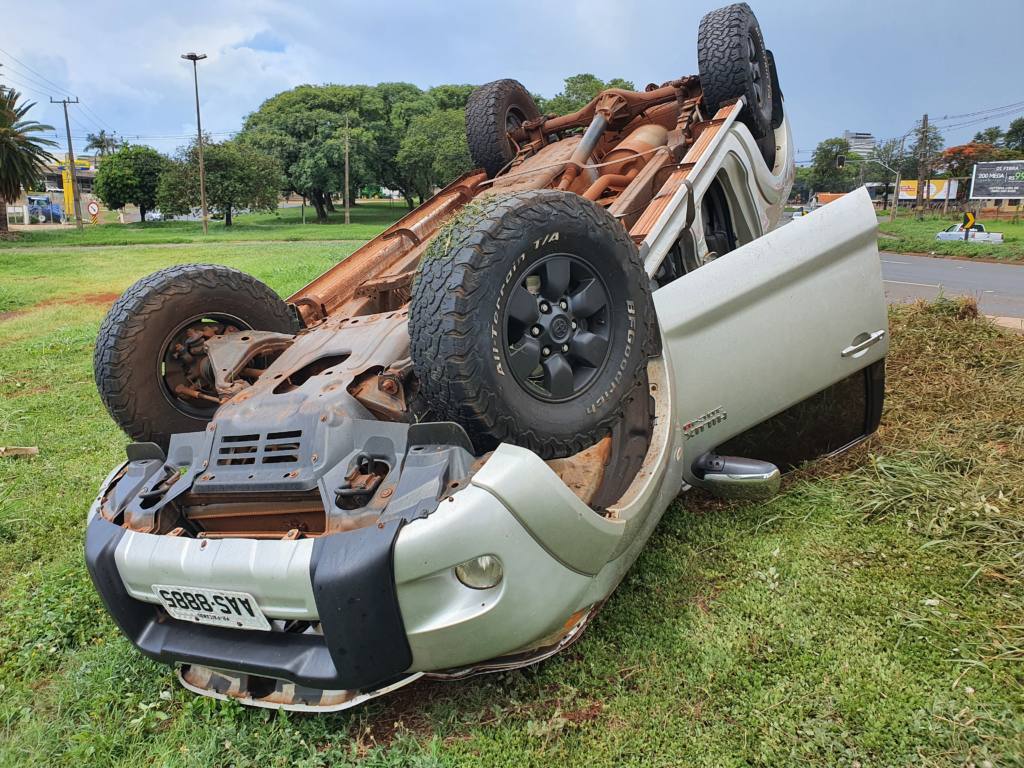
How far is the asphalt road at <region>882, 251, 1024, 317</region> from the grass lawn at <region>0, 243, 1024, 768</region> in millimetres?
5918

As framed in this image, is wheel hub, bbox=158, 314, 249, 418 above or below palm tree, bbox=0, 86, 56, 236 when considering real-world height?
below

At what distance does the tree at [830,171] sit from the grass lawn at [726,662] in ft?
193

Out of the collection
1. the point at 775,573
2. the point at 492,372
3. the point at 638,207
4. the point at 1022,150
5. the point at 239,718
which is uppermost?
the point at 1022,150

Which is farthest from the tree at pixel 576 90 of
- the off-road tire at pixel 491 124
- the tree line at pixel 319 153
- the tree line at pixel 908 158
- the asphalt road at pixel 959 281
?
the off-road tire at pixel 491 124

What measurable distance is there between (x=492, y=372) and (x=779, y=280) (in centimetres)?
149

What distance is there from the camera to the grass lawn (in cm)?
209

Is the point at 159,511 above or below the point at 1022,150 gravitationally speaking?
below

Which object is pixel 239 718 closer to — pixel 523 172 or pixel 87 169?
pixel 523 172

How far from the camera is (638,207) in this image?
3.62m

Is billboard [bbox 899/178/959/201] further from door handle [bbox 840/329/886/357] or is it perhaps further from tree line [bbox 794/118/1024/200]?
door handle [bbox 840/329/886/357]

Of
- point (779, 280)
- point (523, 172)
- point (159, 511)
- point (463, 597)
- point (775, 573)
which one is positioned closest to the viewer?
point (463, 597)

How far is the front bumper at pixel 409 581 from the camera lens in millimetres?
1971

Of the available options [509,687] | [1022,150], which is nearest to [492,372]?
[509,687]

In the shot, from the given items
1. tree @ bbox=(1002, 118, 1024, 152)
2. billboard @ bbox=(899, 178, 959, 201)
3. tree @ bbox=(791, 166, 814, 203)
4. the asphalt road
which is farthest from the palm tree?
tree @ bbox=(1002, 118, 1024, 152)
